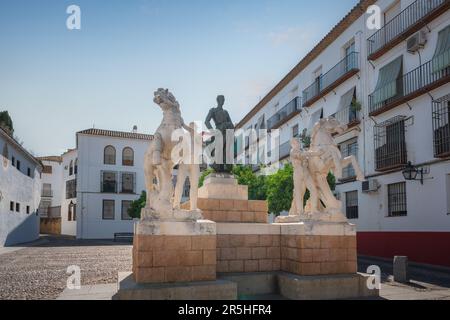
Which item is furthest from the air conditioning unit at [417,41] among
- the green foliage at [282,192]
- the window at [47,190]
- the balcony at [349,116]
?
the window at [47,190]

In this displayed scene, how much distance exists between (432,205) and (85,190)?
27.4m

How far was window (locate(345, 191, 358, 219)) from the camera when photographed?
1800 cm

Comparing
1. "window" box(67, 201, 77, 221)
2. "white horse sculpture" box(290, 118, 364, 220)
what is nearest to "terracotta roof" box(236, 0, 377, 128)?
"white horse sculpture" box(290, 118, 364, 220)

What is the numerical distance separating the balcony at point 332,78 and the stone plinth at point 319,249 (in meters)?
12.8

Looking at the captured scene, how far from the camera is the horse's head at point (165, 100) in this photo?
6062mm

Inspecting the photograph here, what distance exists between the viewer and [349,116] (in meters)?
18.3

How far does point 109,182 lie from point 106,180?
30cm

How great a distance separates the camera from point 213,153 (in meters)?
8.20

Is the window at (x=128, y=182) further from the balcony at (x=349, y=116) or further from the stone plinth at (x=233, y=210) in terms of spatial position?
the stone plinth at (x=233, y=210)

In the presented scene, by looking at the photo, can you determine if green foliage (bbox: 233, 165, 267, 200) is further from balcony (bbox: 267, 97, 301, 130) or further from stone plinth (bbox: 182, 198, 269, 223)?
stone plinth (bbox: 182, 198, 269, 223)

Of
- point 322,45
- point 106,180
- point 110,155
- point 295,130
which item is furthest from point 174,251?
point 110,155

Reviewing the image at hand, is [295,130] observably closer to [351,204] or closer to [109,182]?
[351,204]
